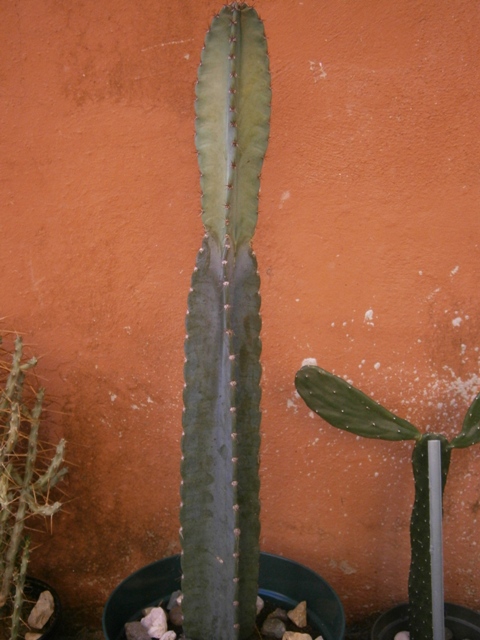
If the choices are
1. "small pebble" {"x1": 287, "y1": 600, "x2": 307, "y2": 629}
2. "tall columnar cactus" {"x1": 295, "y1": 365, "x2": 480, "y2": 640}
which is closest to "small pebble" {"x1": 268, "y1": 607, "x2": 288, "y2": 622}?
"small pebble" {"x1": 287, "y1": 600, "x2": 307, "y2": 629}

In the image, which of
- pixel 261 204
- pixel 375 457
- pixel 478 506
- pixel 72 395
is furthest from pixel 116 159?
pixel 478 506

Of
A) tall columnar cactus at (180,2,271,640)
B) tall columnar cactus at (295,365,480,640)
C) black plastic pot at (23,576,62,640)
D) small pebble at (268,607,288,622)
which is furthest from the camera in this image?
black plastic pot at (23,576,62,640)

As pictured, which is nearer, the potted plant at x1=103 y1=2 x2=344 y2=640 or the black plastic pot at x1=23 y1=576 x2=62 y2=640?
the potted plant at x1=103 y1=2 x2=344 y2=640

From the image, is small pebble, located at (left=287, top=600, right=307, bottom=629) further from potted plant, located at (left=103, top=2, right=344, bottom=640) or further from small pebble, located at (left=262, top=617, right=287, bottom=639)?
potted plant, located at (left=103, top=2, right=344, bottom=640)

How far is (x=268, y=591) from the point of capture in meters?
1.81

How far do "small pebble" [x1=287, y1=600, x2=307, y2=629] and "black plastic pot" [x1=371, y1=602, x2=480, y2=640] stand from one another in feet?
0.69

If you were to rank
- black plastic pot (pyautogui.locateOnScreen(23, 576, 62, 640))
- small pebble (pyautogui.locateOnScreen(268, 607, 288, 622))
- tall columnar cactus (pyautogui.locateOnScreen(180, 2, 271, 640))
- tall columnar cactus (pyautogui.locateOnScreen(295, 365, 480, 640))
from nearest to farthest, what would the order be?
tall columnar cactus (pyautogui.locateOnScreen(180, 2, 271, 640)), tall columnar cactus (pyautogui.locateOnScreen(295, 365, 480, 640)), small pebble (pyautogui.locateOnScreen(268, 607, 288, 622)), black plastic pot (pyautogui.locateOnScreen(23, 576, 62, 640))

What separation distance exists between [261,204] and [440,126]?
0.57m

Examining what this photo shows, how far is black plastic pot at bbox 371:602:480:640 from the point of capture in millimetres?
1724

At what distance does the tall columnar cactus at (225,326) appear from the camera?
1.43 metres

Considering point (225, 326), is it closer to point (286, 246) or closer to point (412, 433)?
point (286, 246)

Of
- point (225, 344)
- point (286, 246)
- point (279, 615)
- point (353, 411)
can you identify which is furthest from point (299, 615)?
point (286, 246)

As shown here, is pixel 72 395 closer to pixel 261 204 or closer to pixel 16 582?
pixel 16 582

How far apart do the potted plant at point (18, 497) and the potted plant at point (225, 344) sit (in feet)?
1.45
